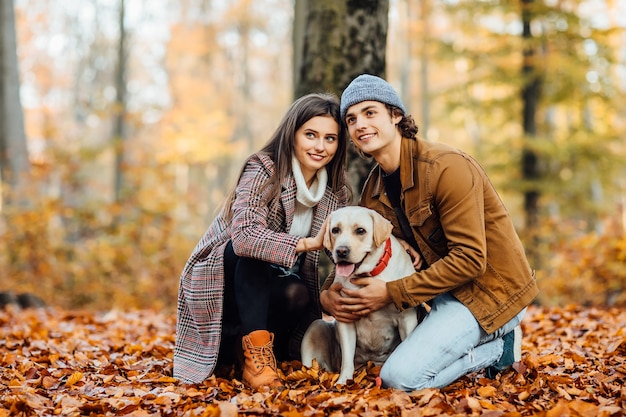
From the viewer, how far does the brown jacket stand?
132 inches

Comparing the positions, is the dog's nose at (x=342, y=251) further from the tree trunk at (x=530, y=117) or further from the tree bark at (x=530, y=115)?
the tree bark at (x=530, y=115)

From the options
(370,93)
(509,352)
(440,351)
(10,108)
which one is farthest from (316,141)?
(10,108)

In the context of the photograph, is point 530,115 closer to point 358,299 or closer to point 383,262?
point 383,262

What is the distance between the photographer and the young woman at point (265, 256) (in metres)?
3.58

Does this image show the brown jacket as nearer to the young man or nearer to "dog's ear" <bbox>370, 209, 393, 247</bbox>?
the young man

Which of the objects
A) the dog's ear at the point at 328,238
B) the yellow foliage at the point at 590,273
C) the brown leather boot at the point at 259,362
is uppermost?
the dog's ear at the point at 328,238

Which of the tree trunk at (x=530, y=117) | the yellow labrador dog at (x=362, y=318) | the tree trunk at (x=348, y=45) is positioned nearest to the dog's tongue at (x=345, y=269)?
the yellow labrador dog at (x=362, y=318)

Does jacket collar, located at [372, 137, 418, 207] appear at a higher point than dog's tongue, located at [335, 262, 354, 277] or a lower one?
higher

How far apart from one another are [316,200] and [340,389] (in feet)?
3.76

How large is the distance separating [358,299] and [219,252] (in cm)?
91

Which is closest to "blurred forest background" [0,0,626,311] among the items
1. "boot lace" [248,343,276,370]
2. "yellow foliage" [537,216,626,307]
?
"yellow foliage" [537,216,626,307]

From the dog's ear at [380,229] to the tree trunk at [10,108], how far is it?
9.37m

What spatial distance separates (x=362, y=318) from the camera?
3.67m

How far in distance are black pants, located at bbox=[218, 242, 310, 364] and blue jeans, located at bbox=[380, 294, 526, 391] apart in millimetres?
775
